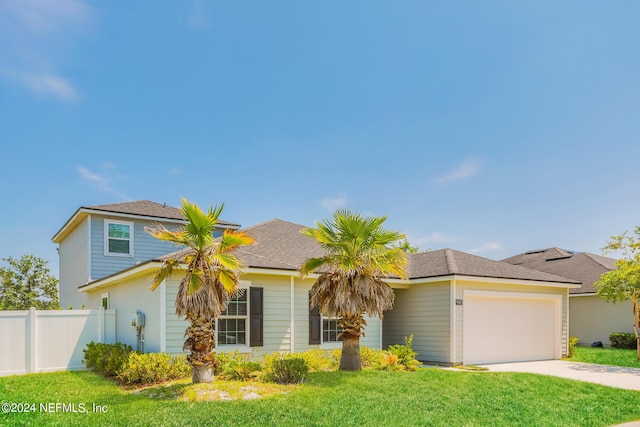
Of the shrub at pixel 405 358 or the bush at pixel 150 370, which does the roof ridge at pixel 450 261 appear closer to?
the shrub at pixel 405 358

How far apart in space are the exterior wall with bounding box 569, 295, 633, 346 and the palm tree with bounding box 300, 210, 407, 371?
48.9 feet

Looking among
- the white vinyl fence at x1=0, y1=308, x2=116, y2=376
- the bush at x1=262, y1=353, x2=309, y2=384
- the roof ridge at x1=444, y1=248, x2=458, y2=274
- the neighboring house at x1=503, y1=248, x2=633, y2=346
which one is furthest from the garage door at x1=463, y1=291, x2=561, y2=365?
the white vinyl fence at x1=0, y1=308, x2=116, y2=376

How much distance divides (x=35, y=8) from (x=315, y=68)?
8058 millimetres

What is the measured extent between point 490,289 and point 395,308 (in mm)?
3156

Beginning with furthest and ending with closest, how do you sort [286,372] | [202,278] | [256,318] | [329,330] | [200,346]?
[329,330], [256,318], [286,372], [200,346], [202,278]

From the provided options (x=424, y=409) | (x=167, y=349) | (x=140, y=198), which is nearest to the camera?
(x=424, y=409)

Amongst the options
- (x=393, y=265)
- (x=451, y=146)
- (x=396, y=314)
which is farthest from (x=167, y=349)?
(x=451, y=146)

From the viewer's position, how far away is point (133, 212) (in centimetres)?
1705

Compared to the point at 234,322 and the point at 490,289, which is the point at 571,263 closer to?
the point at 490,289

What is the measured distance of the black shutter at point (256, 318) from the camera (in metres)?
11.5

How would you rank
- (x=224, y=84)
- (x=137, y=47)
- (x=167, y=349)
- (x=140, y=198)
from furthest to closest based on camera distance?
(x=140, y=198), (x=224, y=84), (x=137, y=47), (x=167, y=349)

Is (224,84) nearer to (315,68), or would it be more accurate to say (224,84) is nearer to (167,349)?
(315,68)

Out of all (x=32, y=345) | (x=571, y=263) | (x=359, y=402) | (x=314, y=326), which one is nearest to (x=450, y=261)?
(x=314, y=326)

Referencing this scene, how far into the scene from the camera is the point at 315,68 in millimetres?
15453
